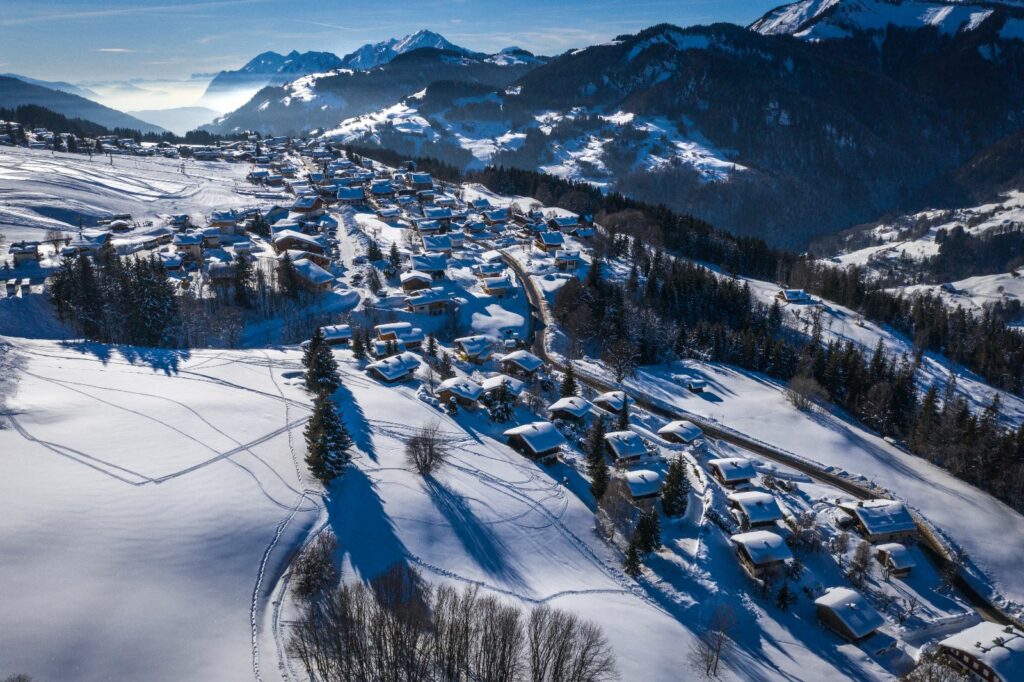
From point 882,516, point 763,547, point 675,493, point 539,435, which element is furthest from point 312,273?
point 882,516

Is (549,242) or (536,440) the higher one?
(549,242)

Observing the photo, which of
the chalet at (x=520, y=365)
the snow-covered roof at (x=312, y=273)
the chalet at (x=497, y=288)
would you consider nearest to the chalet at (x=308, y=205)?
the snow-covered roof at (x=312, y=273)

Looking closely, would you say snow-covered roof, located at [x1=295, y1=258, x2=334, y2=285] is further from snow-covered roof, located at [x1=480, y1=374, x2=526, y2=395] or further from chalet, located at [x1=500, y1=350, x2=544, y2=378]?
snow-covered roof, located at [x1=480, y1=374, x2=526, y2=395]

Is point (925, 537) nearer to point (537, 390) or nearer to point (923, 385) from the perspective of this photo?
point (537, 390)

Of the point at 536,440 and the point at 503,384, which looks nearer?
the point at 536,440

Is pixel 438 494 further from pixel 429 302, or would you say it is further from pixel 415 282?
pixel 415 282

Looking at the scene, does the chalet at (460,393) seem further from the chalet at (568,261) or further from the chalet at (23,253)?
the chalet at (23,253)
